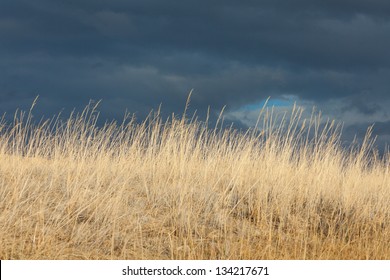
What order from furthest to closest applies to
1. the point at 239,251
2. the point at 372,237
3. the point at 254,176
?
1. the point at 254,176
2. the point at 372,237
3. the point at 239,251

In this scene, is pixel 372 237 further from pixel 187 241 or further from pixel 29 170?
pixel 29 170

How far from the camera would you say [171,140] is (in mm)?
9461

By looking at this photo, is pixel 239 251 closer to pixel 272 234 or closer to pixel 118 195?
pixel 272 234

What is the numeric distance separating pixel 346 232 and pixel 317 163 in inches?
120

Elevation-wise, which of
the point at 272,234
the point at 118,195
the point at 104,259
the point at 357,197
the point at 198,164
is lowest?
the point at 104,259

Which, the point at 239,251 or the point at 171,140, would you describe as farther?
the point at 171,140

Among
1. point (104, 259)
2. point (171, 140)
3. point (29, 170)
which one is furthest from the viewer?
point (171, 140)

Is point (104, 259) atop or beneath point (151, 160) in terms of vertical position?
beneath

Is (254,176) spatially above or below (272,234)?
above

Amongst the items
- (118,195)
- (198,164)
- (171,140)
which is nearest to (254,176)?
(198,164)

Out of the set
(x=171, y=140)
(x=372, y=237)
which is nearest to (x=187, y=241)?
(x=372, y=237)

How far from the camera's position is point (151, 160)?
29.5 feet

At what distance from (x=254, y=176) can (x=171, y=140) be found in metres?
1.85

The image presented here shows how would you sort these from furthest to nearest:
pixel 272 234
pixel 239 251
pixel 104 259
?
pixel 272 234
pixel 239 251
pixel 104 259
